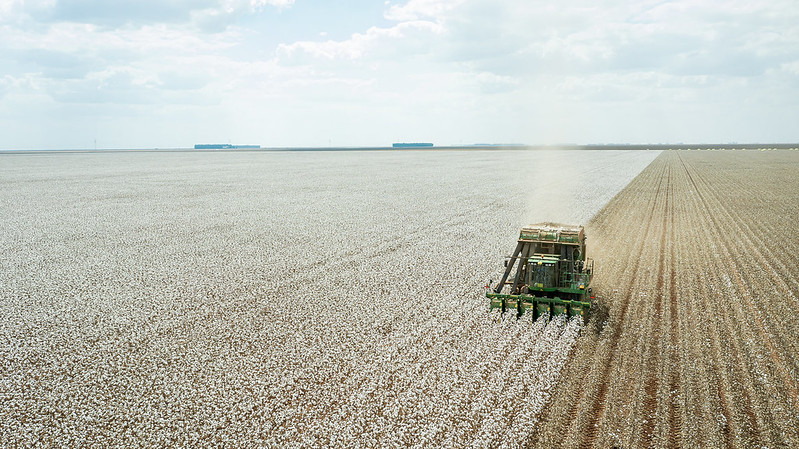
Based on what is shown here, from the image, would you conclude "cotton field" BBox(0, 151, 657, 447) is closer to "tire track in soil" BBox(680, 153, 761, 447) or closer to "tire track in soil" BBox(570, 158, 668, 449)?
"tire track in soil" BBox(570, 158, 668, 449)

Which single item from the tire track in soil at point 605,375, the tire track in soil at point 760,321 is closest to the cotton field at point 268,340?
the tire track in soil at point 605,375

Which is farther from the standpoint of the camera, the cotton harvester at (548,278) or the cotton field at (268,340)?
the cotton harvester at (548,278)

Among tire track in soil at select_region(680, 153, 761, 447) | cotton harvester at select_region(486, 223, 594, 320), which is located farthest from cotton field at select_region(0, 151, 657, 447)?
tire track in soil at select_region(680, 153, 761, 447)

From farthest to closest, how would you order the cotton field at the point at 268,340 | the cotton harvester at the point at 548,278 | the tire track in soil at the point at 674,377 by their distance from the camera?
the cotton harvester at the point at 548,278 < the cotton field at the point at 268,340 < the tire track in soil at the point at 674,377

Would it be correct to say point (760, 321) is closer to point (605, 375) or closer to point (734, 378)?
point (734, 378)

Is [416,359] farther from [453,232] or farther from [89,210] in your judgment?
[89,210]

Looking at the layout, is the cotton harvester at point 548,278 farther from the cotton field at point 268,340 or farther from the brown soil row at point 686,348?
the brown soil row at point 686,348

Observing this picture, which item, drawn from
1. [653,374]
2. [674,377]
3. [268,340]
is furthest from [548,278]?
[268,340]
